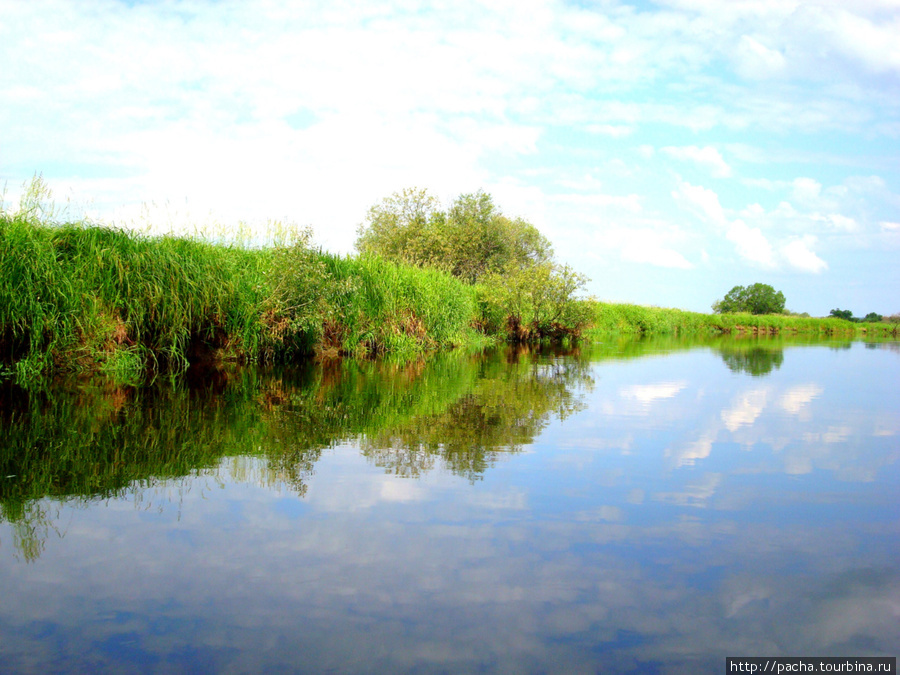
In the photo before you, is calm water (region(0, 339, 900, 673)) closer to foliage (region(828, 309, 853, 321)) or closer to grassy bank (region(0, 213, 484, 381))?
grassy bank (region(0, 213, 484, 381))

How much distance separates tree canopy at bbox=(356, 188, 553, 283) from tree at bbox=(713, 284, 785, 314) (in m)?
39.8

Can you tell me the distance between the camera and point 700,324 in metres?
53.8

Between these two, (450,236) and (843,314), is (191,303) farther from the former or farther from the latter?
(843,314)

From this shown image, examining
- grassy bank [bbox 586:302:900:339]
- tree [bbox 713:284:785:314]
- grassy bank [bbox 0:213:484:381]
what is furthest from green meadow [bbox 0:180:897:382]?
tree [bbox 713:284:785:314]

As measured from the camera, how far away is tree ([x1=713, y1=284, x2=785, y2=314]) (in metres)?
76.2

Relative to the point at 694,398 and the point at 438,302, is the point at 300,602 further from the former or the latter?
the point at 438,302

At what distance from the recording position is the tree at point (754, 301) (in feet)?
250

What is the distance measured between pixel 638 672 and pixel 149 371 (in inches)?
406

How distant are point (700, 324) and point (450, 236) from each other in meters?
25.9

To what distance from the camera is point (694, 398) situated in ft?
29.7

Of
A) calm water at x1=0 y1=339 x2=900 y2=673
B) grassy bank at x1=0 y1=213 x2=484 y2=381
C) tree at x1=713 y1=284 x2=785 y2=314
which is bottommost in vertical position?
calm water at x1=0 y1=339 x2=900 y2=673

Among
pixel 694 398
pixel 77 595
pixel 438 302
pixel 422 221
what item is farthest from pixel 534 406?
pixel 422 221

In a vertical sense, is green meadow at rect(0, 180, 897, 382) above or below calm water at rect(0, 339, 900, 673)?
above

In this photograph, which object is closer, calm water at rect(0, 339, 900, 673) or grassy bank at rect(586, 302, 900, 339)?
calm water at rect(0, 339, 900, 673)
